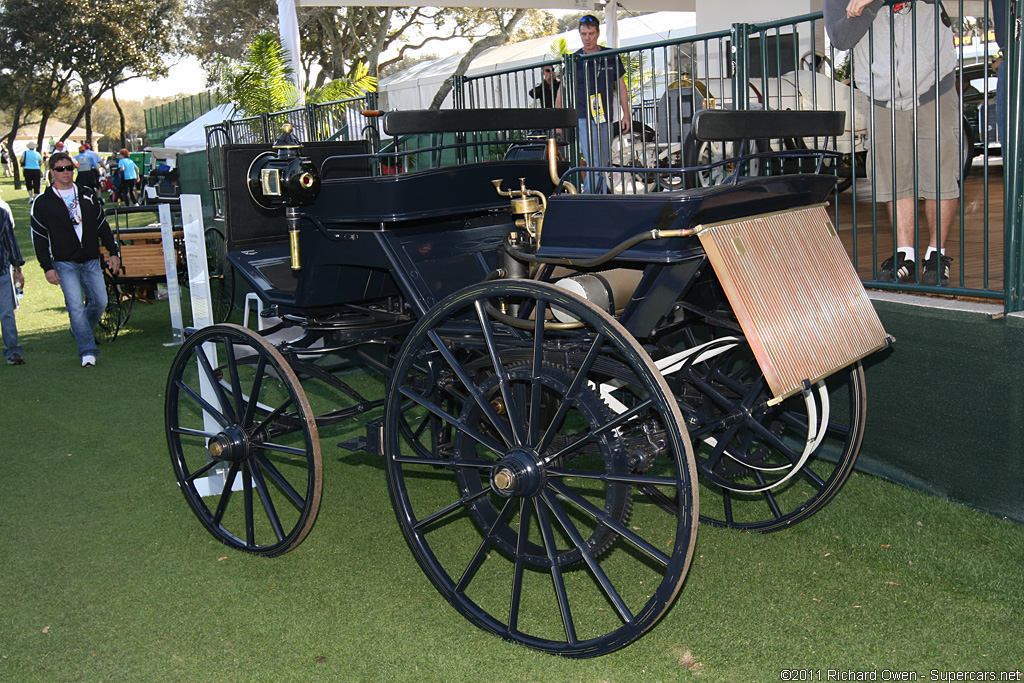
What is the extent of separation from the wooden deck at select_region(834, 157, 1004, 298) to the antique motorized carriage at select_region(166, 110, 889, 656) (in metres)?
0.78

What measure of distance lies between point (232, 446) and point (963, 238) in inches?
134

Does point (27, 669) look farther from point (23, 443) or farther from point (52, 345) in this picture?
point (52, 345)

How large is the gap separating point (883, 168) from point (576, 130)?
2.05m

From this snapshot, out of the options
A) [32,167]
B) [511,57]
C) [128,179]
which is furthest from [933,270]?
[32,167]

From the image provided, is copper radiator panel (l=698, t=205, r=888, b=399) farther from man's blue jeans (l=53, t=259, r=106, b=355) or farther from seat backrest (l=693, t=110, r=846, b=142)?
man's blue jeans (l=53, t=259, r=106, b=355)

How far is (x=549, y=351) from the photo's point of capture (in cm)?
317

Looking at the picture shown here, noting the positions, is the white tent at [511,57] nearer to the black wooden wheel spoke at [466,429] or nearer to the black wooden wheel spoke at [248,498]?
the black wooden wheel spoke at [248,498]

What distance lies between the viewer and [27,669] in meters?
3.22

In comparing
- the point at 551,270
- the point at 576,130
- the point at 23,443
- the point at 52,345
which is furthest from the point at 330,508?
the point at 52,345

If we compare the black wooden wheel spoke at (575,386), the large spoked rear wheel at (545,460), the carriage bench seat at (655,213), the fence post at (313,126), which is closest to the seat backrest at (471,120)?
the large spoked rear wheel at (545,460)

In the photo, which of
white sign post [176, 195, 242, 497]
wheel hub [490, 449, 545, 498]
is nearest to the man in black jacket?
white sign post [176, 195, 242, 497]

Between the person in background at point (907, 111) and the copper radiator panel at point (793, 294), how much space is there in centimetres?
120

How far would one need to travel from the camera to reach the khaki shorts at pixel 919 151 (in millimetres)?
4414

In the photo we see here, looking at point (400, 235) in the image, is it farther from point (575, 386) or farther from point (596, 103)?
point (596, 103)
